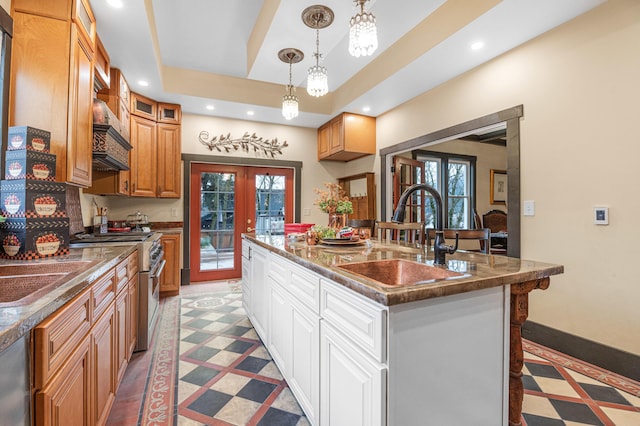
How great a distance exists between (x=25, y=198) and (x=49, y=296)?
38.2 inches

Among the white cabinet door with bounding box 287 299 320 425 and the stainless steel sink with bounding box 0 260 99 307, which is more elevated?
the stainless steel sink with bounding box 0 260 99 307

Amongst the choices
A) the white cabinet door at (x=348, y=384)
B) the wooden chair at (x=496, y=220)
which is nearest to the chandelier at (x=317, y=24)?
the white cabinet door at (x=348, y=384)

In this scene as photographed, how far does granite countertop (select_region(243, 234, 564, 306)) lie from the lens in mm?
948

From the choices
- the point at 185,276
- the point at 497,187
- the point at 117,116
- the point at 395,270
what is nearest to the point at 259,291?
the point at 395,270

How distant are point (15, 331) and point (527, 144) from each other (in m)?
3.34

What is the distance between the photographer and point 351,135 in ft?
14.8

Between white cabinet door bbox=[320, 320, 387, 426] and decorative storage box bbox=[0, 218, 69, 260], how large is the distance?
1.56 meters

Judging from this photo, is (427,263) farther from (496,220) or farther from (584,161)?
(496,220)

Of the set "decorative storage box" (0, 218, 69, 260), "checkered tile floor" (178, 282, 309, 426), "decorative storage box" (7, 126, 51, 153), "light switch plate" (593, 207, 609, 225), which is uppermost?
"decorative storage box" (7, 126, 51, 153)

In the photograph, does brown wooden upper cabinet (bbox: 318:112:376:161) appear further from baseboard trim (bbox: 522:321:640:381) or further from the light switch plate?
baseboard trim (bbox: 522:321:640:381)

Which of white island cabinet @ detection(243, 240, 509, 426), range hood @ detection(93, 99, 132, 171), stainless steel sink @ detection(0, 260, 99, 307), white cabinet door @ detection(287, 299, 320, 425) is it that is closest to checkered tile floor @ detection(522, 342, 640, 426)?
white island cabinet @ detection(243, 240, 509, 426)

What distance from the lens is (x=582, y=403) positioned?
1.74 meters

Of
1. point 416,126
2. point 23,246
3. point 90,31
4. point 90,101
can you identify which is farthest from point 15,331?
point 416,126

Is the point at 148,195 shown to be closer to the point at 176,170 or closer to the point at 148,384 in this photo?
the point at 176,170
